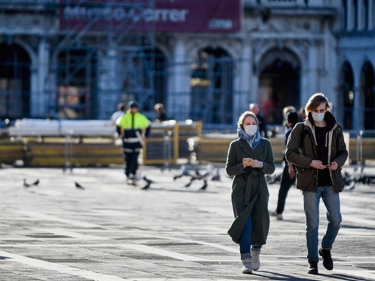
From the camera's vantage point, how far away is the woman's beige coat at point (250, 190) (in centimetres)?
1691

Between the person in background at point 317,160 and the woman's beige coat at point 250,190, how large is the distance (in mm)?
469

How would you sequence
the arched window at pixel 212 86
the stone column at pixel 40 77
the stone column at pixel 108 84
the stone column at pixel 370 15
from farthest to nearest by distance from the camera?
the arched window at pixel 212 86
the stone column at pixel 370 15
the stone column at pixel 40 77
the stone column at pixel 108 84

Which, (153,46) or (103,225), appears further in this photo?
(153,46)

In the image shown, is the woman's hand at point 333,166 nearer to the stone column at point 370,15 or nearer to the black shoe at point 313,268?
the black shoe at point 313,268

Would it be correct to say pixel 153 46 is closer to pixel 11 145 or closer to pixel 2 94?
pixel 2 94

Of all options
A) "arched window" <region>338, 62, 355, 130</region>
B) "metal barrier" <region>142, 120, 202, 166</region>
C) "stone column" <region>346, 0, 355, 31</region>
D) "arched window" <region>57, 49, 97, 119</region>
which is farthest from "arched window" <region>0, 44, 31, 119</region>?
"metal barrier" <region>142, 120, 202, 166</region>

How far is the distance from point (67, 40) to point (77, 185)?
32859 millimetres

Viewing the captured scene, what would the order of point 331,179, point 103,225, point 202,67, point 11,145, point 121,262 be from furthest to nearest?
1. point 202,67
2. point 11,145
3. point 103,225
4. point 121,262
5. point 331,179

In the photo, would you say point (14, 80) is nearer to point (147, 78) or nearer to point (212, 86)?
point (147, 78)

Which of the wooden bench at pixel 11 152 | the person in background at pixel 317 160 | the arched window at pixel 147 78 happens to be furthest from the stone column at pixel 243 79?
the person in background at pixel 317 160

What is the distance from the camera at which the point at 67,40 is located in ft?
217

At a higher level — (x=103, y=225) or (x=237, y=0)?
(x=237, y=0)

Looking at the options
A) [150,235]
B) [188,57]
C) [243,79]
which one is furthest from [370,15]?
[150,235]


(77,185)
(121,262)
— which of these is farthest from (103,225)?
(77,185)
